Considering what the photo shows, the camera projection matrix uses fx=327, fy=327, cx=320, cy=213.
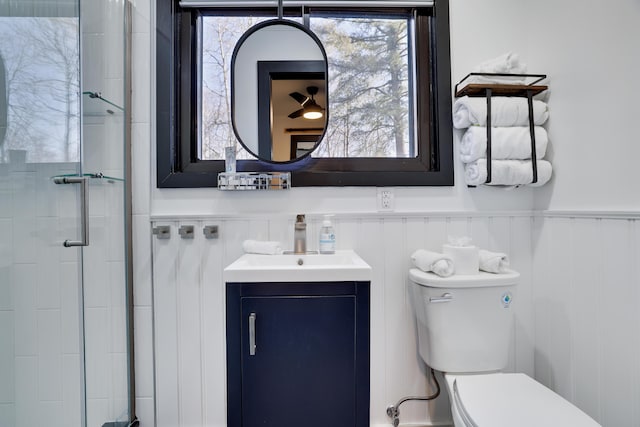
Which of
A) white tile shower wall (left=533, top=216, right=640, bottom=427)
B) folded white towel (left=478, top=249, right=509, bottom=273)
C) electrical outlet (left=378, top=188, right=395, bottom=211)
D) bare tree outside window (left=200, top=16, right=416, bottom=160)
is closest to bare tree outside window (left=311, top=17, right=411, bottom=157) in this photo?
bare tree outside window (left=200, top=16, right=416, bottom=160)

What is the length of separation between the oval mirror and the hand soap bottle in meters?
0.35

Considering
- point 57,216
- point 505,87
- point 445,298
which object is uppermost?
point 505,87

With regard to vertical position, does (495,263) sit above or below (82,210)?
below

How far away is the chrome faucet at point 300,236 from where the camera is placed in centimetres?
135

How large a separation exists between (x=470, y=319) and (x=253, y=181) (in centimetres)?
100

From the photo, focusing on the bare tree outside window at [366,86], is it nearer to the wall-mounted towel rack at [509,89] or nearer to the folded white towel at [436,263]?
the wall-mounted towel rack at [509,89]

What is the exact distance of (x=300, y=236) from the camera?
1.36 m

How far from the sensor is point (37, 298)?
41.1 inches

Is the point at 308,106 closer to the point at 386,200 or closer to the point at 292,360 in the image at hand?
the point at 386,200

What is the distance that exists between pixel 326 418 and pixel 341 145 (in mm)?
1103

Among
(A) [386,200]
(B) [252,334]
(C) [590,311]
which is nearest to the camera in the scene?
(B) [252,334]

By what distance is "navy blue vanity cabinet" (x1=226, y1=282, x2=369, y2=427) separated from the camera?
3.20ft

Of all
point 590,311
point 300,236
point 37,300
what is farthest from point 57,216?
point 590,311

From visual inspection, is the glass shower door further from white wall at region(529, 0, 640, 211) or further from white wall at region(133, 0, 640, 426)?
white wall at region(529, 0, 640, 211)
